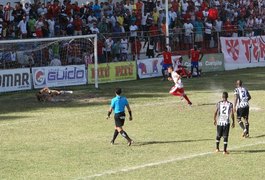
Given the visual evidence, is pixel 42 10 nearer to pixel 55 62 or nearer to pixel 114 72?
pixel 55 62

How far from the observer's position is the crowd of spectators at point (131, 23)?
39.4 metres

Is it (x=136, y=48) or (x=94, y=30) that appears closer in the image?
(x=94, y=30)

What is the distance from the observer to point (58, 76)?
3753 cm

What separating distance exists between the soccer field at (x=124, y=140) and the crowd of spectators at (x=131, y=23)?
571 centimetres

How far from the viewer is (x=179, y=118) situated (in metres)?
26.9

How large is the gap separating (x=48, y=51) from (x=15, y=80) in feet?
10.1

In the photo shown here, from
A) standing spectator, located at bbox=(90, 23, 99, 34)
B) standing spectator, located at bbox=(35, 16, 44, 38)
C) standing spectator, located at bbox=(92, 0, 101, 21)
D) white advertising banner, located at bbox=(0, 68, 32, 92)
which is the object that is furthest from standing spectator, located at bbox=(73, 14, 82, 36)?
white advertising banner, located at bbox=(0, 68, 32, 92)

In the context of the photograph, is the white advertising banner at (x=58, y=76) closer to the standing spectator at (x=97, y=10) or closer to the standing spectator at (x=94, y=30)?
the standing spectator at (x=94, y=30)

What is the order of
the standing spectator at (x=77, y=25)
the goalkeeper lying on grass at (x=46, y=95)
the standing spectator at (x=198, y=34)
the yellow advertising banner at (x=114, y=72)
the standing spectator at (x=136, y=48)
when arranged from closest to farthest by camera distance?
the goalkeeper lying on grass at (x=46, y=95) → the yellow advertising banner at (x=114, y=72) → the standing spectator at (x=77, y=25) → the standing spectator at (x=136, y=48) → the standing spectator at (x=198, y=34)

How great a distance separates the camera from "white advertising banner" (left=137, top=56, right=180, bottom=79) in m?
42.1

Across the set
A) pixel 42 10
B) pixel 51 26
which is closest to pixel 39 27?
pixel 51 26

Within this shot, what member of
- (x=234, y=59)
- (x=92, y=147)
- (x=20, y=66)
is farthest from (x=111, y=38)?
(x=92, y=147)

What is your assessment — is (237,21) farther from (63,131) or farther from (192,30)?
(63,131)

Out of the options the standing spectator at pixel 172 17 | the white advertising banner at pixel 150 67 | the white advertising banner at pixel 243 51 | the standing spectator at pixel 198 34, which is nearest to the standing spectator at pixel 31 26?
the white advertising banner at pixel 150 67
